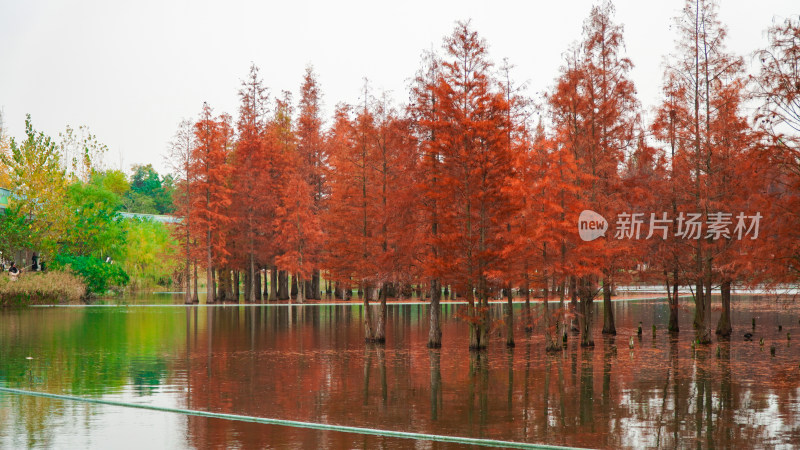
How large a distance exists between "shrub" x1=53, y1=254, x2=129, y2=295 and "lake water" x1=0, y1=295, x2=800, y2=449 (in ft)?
89.6

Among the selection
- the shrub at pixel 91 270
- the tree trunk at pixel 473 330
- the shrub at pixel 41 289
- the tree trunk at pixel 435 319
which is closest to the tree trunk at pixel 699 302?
the tree trunk at pixel 473 330

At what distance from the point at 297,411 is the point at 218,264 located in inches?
2054

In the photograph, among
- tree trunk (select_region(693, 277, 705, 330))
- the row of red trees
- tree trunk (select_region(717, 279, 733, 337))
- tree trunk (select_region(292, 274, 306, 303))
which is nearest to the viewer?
the row of red trees

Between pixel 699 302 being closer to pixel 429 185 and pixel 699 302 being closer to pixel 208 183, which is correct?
pixel 429 185

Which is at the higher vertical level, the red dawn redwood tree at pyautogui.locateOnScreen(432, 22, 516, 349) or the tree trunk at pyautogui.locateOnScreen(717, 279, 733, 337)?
the red dawn redwood tree at pyautogui.locateOnScreen(432, 22, 516, 349)

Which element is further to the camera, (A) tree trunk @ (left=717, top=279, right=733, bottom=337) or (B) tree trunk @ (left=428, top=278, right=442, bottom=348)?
(A) tree trunk @ (left=717, top=279, right=733, bottom=337)

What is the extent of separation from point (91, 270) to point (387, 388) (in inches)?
2048

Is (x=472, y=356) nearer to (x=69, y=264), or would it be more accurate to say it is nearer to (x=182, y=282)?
(x=69, y=264)

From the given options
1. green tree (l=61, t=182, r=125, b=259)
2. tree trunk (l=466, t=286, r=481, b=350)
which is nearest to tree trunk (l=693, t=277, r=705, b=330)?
tree trunk (l=466, t=286, r=481, b=350)

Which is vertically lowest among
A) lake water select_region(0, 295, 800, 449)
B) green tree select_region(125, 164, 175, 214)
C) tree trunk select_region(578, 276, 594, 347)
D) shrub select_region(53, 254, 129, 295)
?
lake water select_region(0, 295, 800, 449)

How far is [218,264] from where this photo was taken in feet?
221

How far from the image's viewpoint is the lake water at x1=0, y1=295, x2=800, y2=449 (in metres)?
14.8

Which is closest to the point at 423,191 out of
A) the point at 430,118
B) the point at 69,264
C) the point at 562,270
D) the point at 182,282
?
the point at 430,118

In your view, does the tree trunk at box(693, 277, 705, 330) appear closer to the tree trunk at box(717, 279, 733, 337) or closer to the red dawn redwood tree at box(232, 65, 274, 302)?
the tree trunk at box(717, 279, 733, 337)
